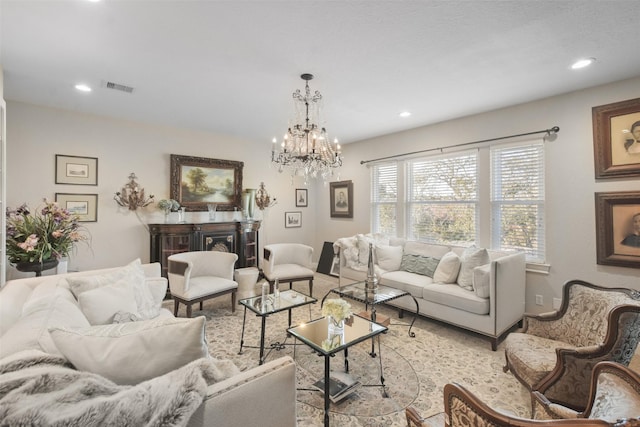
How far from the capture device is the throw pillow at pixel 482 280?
302cm

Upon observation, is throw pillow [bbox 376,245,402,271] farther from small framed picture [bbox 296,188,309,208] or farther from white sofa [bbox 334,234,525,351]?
small framed picture [bbox 296,188,309,208]

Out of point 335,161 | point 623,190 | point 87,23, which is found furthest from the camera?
point 335,161

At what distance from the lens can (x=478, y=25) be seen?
207cm

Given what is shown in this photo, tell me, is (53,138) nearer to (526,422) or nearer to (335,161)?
(335,161)

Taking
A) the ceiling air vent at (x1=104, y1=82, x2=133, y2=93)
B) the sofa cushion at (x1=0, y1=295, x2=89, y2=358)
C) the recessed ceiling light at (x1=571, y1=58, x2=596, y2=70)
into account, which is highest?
the ceiling air vent at (x1=104, y1=82, x2=133, y2=93)

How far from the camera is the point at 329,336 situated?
2211mm

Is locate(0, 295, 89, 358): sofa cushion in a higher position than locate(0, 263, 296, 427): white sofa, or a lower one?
higher

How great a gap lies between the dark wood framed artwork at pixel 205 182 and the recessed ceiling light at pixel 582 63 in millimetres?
4703


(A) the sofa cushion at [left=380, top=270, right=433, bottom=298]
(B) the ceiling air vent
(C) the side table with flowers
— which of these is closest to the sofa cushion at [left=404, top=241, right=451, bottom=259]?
(A) the sofa cushion at [left=380, top=270, right=433, bottom=298]

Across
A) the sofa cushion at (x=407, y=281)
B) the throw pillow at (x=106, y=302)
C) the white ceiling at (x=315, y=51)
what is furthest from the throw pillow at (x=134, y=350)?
the sofa cushion at (x=407, y=281)

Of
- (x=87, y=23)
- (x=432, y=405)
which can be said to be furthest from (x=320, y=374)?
(x=87, y=23)

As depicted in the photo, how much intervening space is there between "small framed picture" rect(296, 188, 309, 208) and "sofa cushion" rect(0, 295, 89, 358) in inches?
184

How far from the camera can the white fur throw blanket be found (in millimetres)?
777

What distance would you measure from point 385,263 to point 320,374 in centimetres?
215
